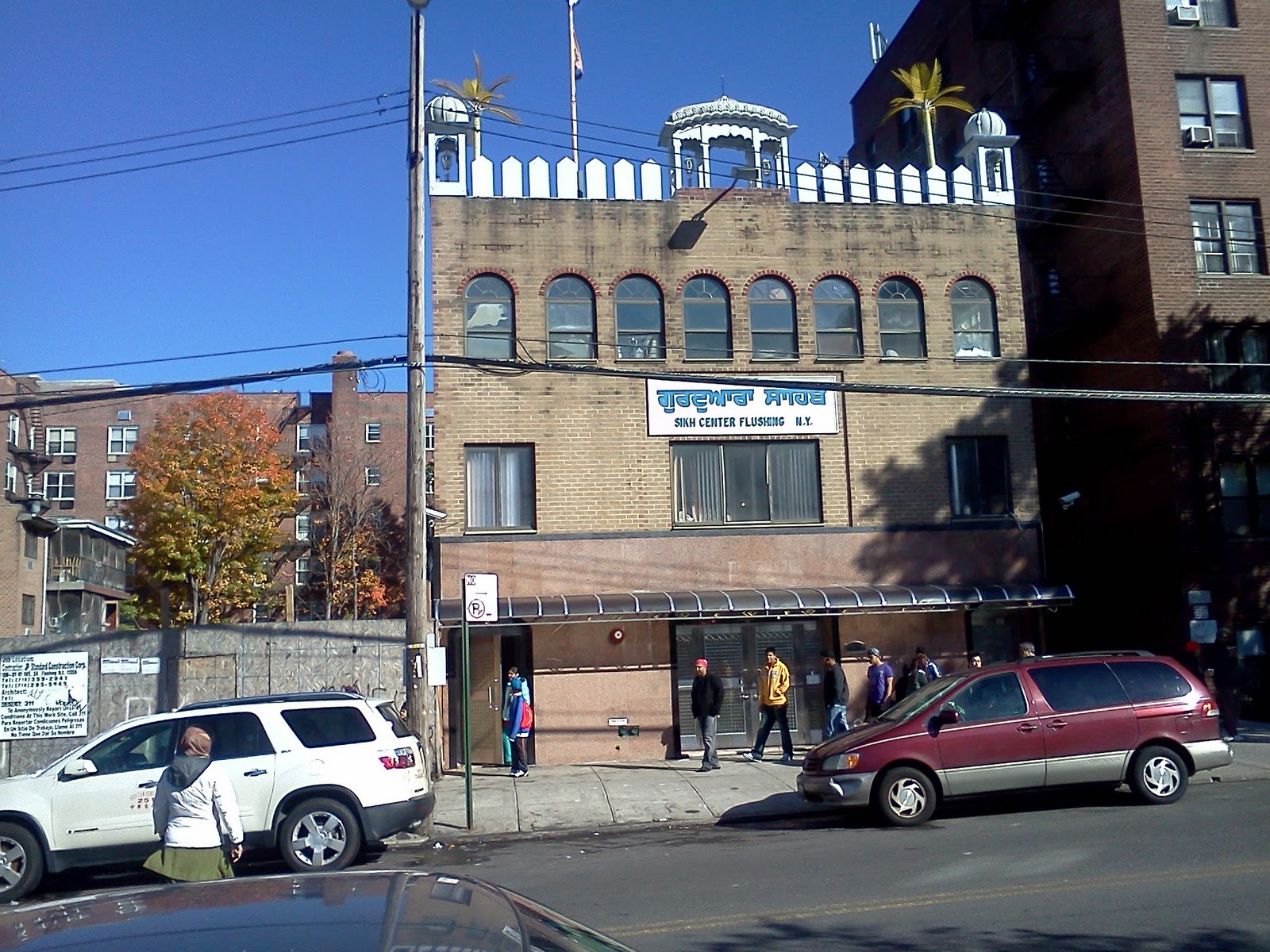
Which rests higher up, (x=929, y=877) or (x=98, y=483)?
(x=98, y=483)

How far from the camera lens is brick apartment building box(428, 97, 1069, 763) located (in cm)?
1967

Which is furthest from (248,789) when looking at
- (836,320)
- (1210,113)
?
(1210,113)

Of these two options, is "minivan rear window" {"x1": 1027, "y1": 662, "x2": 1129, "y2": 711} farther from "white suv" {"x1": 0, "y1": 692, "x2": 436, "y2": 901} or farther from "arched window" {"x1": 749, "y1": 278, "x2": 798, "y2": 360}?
"arched window" {"x1": 749, "y1": 278, "x2": 798, "y2": 360}

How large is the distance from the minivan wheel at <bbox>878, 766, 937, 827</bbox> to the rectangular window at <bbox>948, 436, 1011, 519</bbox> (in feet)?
30.6

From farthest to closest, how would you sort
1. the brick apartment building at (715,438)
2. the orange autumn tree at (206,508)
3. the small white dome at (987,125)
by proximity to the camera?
the orange autumn tree at (206,508) → the small white dome at (987,125) → the brick apartment building at (715,438)

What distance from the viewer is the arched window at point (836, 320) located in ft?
70.5

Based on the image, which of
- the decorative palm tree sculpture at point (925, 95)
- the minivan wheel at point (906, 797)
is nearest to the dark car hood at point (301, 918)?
the minivan wheel at point (906, 797)

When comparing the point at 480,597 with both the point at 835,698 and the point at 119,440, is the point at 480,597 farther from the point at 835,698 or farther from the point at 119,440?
the point at 119,440

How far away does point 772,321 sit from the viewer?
2139cm

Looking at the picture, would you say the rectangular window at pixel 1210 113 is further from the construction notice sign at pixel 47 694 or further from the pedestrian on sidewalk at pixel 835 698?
the construction notice sign at pixel 47 694

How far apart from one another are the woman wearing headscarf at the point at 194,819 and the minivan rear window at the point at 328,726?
14.5 feet

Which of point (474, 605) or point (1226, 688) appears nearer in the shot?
point (474, 605)

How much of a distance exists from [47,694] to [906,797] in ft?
41.1

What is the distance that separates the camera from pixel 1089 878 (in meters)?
9.24
